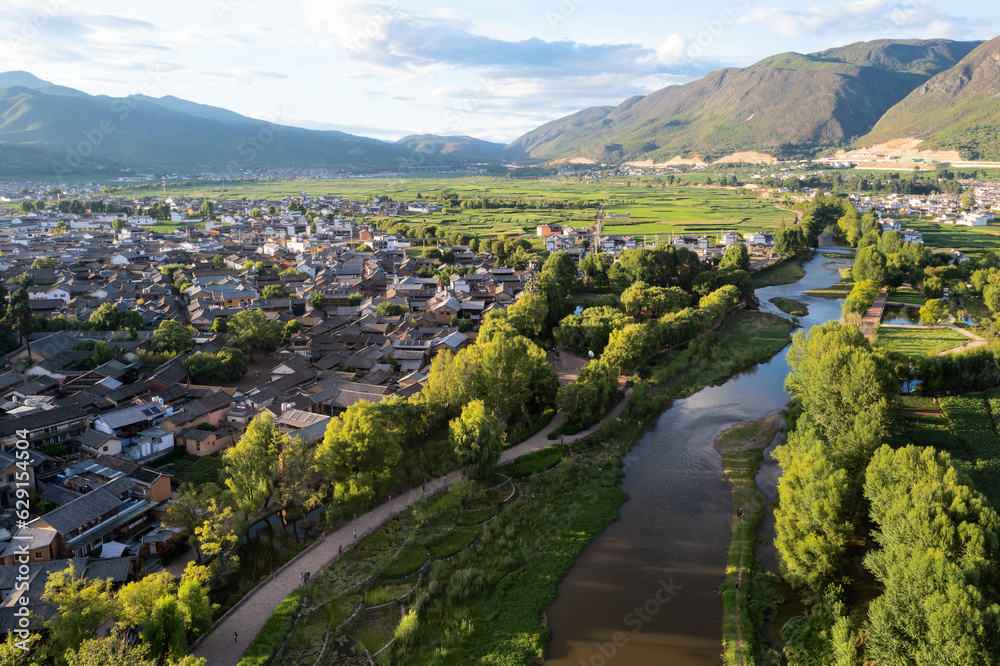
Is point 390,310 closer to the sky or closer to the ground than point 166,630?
closer to the sky

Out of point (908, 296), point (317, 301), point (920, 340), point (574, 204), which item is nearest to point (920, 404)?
point (920, 340)

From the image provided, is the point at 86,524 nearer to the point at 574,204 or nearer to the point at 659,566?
the point at 659,566

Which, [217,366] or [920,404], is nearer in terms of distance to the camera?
[920,404]

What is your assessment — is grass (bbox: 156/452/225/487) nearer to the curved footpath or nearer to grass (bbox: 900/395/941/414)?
the curved footpath

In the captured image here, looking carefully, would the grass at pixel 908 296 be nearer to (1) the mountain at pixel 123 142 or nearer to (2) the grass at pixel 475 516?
(2) the grass at pixel 475 516

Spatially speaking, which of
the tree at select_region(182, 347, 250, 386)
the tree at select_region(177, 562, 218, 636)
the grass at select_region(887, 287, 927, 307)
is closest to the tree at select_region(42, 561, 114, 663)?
the tree at select_region(177, 562, 218, 636)

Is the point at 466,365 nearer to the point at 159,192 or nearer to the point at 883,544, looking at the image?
the point at 883,544
